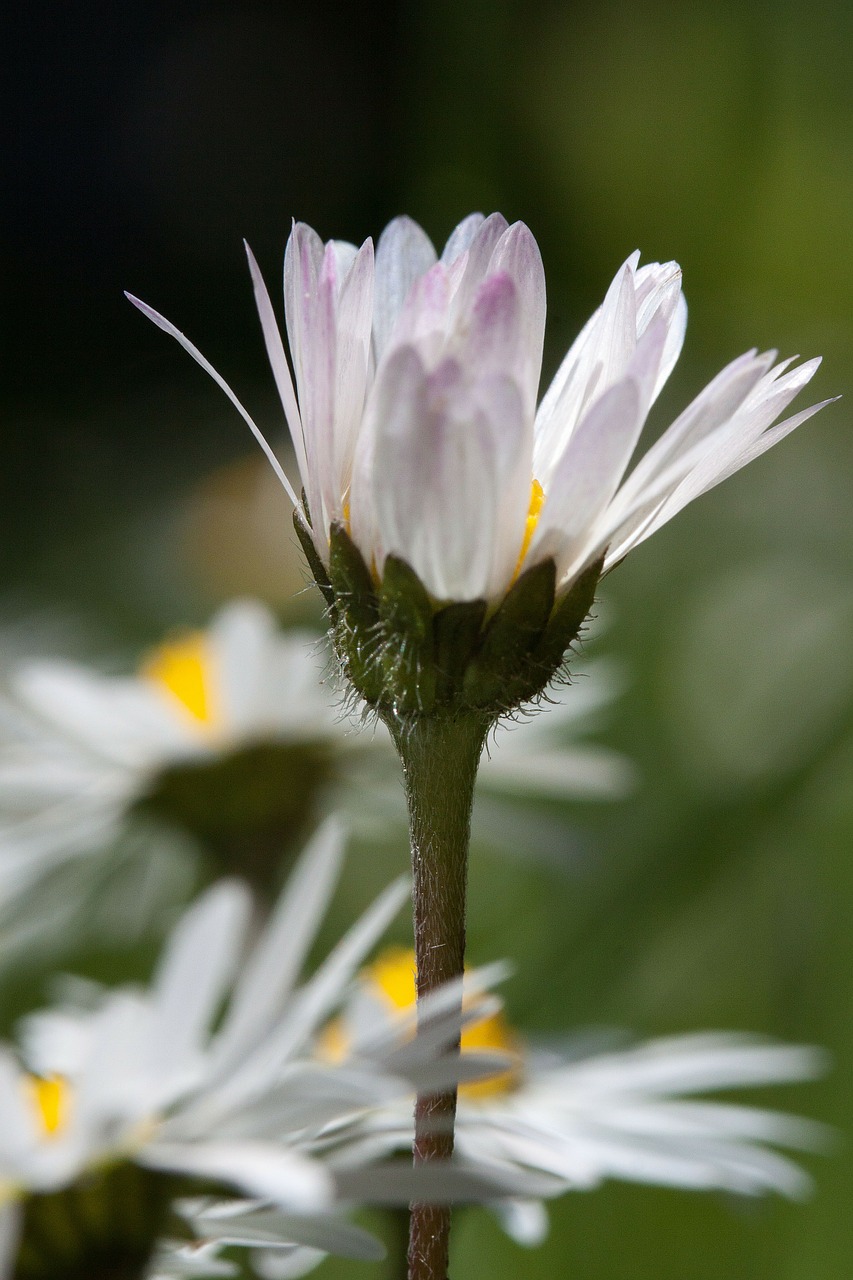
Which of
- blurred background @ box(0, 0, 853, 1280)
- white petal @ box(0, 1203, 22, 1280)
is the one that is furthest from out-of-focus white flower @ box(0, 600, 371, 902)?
white petal @ box(0, 1203, 22, 1280)

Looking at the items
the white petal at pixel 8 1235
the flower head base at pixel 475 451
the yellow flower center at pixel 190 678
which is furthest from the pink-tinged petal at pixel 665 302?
the yellow flower center at pixel 190 678

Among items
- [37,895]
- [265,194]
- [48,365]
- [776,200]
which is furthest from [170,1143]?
[265,194]

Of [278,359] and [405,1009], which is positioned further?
[405,1009]

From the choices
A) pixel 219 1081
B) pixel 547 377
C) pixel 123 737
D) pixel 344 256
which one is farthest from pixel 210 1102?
pixel 547 377

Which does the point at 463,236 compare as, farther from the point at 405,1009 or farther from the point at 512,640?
the point at 405,1009

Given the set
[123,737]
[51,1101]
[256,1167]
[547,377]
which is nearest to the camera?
[256,1167]

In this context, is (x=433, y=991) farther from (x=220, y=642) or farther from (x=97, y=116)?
(x=97, y=116)
